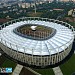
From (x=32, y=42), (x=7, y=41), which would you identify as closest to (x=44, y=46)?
(x=32, y=42)

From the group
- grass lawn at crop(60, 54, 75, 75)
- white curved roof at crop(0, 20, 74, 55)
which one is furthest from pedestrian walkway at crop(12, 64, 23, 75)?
grass lawn at crop(60, 54, 75, 75)

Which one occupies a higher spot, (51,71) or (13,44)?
(13,44)

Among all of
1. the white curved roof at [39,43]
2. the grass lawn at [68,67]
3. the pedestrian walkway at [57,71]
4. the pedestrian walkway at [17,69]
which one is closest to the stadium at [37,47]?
the white curved roof at [39,43]

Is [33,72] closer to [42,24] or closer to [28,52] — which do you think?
[28,52]

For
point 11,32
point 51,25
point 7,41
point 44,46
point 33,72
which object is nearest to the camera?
point 33,72

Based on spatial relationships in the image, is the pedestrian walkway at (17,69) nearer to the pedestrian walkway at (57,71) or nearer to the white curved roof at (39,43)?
the white curved roof at (39,43)

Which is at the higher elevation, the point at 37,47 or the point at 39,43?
the point at 39,43

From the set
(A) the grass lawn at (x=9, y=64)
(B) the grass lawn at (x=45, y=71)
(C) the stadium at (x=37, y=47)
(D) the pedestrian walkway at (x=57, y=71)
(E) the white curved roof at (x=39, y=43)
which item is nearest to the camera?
(B) the grass lawn at (x=45, y=71)

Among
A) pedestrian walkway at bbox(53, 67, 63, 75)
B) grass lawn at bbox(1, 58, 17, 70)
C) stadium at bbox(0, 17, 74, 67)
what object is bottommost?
pedestrian walkway at bbox(53, 67, 63, 75)

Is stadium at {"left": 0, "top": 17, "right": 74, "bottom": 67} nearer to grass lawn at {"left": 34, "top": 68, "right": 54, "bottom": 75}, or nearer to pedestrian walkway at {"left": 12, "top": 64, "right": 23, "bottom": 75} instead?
grass lawn at {"left": 34, "top": 68, "right": 54, "bottom": 75}

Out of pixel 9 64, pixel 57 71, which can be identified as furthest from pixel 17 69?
pixel 57 71

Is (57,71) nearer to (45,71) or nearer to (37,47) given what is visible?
(45,71)
